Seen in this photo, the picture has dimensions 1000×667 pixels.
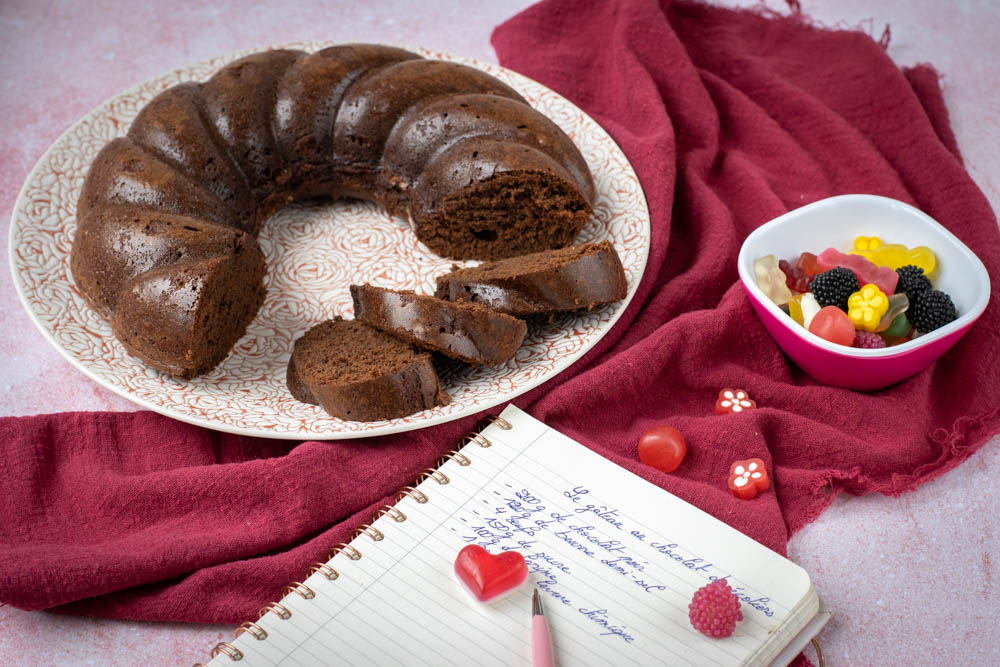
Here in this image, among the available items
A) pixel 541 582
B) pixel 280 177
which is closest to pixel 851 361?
pixel 541 582

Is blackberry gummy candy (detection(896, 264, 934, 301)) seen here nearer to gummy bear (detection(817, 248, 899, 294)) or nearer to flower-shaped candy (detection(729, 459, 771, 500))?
gummy bear (detection(817, 248, 899, 294))

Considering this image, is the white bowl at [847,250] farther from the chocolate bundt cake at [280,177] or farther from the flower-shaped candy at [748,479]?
the chocolate bundt cake at [280,177]

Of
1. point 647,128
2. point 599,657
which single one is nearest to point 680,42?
point 647,128

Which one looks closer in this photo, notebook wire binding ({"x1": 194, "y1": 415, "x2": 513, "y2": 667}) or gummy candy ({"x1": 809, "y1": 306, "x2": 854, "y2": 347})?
notebook wire binding ({"x1": 194, "y1": 415, "x2": 513, "y2": 667})

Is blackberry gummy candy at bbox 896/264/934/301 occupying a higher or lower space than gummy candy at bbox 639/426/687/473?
higher

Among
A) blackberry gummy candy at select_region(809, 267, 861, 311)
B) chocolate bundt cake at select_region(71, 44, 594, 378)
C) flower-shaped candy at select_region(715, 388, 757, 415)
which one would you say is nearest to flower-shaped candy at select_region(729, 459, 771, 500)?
flower-shaped candy at select_region(715, 388, 757, 415)

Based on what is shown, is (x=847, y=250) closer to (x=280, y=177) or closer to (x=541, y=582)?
→ (x=541, y=582)

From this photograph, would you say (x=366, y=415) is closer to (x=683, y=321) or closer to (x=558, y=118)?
(x=683, y=321)
